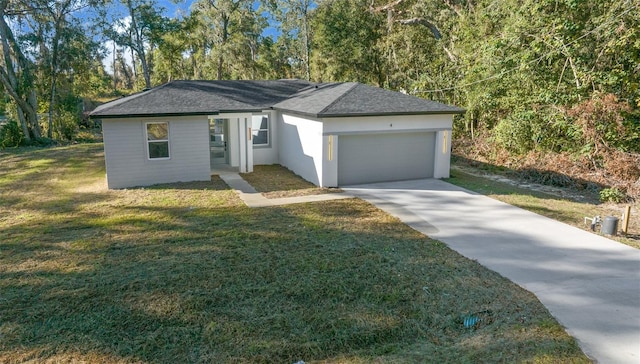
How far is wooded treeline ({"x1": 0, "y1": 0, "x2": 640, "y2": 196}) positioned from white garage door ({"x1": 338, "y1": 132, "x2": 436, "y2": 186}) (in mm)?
4406

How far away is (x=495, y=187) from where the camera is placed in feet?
45.6

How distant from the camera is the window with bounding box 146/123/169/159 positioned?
534 inches

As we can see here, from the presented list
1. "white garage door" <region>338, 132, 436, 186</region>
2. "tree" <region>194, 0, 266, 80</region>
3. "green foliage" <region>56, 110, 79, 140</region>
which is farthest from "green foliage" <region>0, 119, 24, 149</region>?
"white garage door" <region>338, 132, 436, 186</region>

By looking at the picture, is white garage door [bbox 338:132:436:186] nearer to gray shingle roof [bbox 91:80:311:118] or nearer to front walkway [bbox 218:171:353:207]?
front walkway [bbox 218:171:353:207]

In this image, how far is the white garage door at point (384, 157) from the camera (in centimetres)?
1384

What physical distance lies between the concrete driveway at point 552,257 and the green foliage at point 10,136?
70.1ft

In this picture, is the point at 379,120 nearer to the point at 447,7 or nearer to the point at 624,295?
the point at 624,295

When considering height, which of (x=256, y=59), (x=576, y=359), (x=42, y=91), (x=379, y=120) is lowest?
(x=576, y=359)

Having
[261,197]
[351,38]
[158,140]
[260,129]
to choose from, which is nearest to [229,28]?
[351,38]

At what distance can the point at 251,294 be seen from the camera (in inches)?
250

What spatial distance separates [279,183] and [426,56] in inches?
642

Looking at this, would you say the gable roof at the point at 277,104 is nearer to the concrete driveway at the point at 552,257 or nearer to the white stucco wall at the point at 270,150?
the white stucco wall at the point at 270,150

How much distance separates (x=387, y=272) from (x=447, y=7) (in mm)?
21625

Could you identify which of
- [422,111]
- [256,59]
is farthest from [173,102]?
[256,59]
